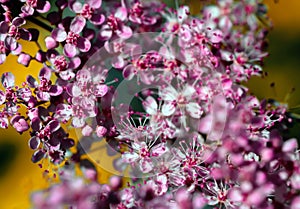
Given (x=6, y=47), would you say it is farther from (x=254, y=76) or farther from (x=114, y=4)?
(x=254, y=76)

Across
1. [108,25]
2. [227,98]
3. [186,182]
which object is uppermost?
[108,25]

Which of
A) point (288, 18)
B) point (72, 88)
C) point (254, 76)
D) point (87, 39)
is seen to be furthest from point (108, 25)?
point (288, 18)

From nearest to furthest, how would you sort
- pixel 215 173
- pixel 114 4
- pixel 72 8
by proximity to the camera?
pixel 215 173
pixel 72 8
pixel 114 4

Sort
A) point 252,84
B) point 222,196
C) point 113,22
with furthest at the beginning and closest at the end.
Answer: point 252,84 → point 113,22 → point 222,196

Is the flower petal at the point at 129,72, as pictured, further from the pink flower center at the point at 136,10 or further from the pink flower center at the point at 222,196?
the pink flower center at the point at 222,196

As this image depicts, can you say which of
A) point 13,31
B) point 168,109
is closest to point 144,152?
point 168,109

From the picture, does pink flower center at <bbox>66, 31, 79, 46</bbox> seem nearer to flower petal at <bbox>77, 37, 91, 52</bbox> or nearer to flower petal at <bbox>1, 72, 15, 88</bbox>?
flower petal at <bbox>77, 37, 91, 52</bbox>

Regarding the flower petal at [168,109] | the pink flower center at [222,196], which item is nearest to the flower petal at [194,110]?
the flower petal at [168,109]

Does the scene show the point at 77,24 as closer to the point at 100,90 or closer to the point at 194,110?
the point at 100,90
